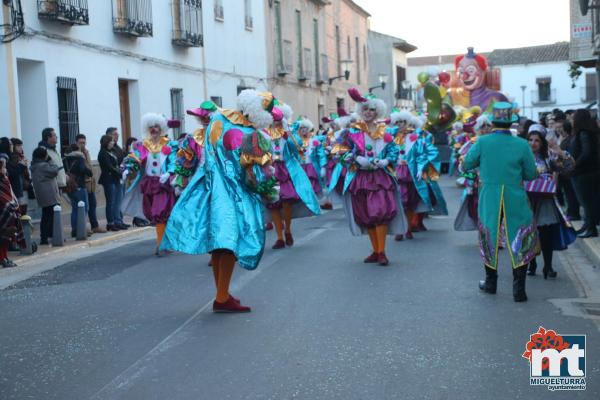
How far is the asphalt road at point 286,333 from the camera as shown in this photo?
529cm

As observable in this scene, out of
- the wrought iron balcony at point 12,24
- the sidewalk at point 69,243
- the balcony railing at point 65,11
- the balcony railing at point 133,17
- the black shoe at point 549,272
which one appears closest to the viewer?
the black shoe at point 549,272

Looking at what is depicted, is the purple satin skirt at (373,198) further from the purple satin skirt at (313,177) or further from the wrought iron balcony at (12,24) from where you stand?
the wrought iron balcony at (12,24)

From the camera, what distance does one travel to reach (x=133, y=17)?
70.1 ft

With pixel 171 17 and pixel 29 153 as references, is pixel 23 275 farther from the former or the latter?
pixel 171 17

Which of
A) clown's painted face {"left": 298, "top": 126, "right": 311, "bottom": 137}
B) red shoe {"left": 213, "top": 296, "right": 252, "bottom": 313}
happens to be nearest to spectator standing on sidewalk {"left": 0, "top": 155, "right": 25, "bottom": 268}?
red shoe {"left": 213, "top": 296, "right": 252, "bottom": 313}

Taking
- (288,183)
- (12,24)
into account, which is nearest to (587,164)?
(288,183)

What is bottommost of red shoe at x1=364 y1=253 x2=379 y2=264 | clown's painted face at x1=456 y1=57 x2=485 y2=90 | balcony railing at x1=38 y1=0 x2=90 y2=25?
red shoe at x1=364 y1=253 x2=379 y2=264

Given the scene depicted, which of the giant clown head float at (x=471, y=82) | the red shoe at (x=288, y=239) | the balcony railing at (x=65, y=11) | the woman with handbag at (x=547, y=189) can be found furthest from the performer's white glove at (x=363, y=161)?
the giant clown head float at (x=471, y=82)

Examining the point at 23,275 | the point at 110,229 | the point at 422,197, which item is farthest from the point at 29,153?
the point at 422,197

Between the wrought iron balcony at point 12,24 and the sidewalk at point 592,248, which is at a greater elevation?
the wrought iron balcony at point 12,24

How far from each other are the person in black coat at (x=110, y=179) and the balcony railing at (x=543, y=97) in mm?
63355

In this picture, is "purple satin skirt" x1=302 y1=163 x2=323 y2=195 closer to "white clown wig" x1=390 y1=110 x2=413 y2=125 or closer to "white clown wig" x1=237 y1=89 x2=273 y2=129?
"white clown wig" x1=390 y1=110 x2=413 y2=125

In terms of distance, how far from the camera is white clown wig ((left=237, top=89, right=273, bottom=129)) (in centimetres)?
741

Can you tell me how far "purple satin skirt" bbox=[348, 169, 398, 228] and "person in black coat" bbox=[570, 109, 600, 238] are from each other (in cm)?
290
